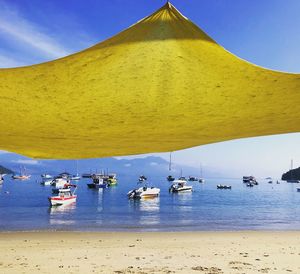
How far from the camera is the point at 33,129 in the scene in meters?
4.07

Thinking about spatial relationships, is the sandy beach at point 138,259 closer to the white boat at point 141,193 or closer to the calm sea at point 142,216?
the calm sea at point 142,216

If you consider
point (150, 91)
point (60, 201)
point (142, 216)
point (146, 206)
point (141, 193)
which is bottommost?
point (142, 216)

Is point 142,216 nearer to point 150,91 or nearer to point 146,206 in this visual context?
point 146,206

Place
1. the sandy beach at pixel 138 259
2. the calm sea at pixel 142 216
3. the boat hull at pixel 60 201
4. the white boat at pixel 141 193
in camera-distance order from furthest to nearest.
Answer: the white boat at pixel 141 193 → the boat hull at pixel 60 201 → the calm sea at pixel 142 216 → the sandy beach at pixel 138 259

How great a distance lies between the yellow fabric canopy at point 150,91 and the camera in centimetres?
253

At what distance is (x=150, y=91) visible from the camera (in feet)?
10.1

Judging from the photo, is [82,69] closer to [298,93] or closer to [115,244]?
[298,93]

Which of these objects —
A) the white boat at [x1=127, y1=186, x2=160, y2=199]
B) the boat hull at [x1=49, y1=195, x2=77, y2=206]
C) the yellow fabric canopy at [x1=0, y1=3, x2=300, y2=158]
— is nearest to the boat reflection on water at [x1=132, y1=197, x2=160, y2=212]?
the white boat at [x1=127, y1=186, x2=160, y2=199]

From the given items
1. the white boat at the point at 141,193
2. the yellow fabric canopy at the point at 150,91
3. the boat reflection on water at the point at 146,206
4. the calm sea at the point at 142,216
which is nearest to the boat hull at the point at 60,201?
the calm sea at the point at 142,216

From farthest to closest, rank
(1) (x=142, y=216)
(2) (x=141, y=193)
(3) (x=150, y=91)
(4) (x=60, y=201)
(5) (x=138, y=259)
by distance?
(2) (x=141, y=193) < (4) (x=60, y=201) < (1) (x=142, y=216) < (5) (x=138, y=259) < (3) (x=150, y=91)

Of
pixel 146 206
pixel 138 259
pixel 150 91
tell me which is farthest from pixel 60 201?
pixel 150 91

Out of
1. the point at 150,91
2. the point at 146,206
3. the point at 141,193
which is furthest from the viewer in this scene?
the point at 141,193

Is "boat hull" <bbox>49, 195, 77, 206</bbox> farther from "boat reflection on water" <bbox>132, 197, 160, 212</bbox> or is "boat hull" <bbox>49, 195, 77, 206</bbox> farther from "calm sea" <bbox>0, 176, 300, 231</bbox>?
"boat reflection on water" <bbox>132, 197, 160, 212</bbox>

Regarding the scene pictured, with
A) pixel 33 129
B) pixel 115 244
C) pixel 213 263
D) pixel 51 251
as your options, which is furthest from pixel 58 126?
pixel 115 244
